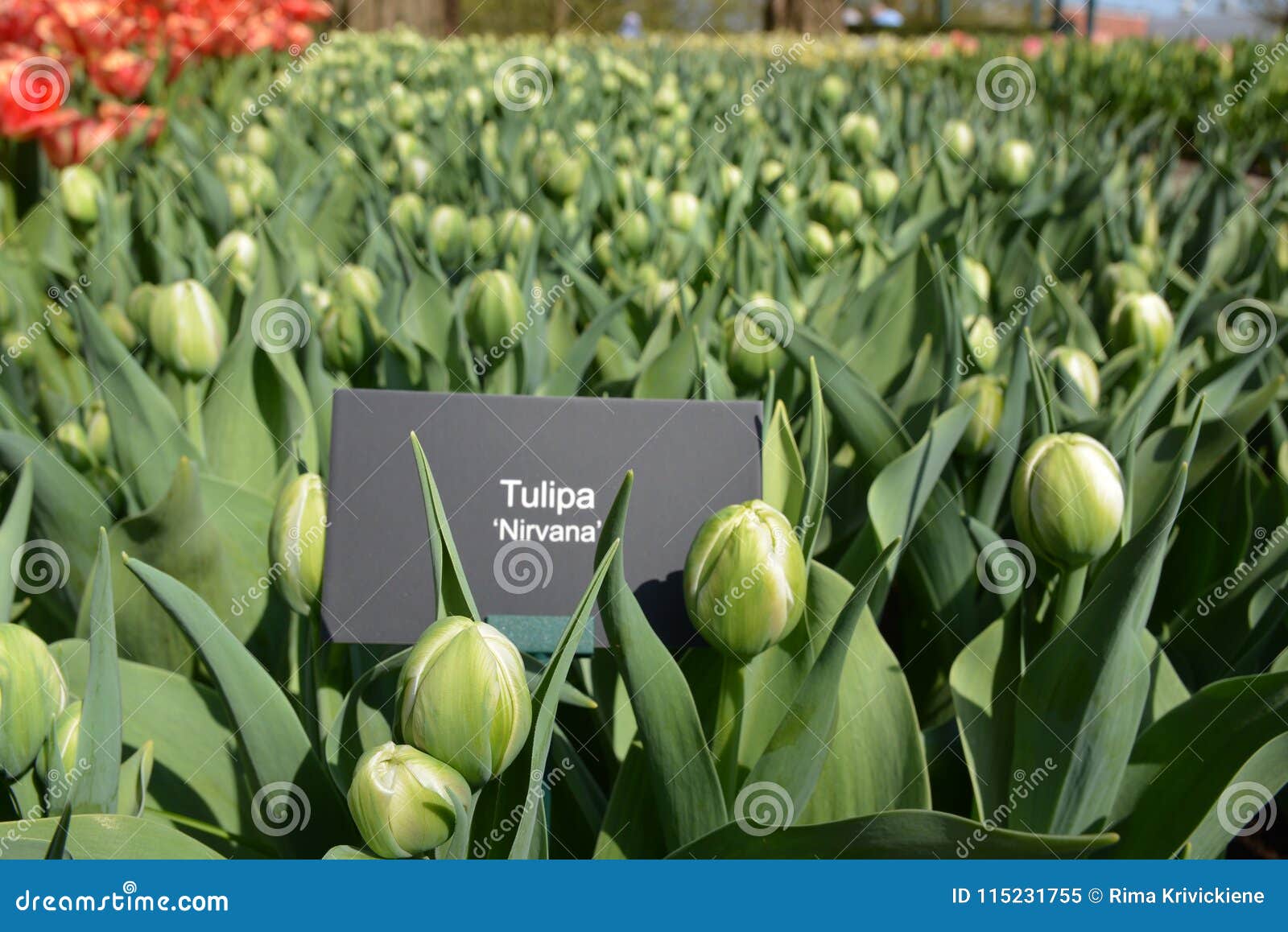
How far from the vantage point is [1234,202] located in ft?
6.53

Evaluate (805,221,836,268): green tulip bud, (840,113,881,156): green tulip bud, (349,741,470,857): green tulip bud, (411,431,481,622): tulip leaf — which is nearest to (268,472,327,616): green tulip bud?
(411,431,481,622): tulip leaf

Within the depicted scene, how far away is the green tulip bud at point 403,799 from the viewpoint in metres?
0.53

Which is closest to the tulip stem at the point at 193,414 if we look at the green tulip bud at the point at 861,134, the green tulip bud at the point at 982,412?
the green tulip bud at the point at 982,412

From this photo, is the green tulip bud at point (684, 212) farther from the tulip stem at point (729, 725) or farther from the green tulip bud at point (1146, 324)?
the tulip stem at point (729, 725)

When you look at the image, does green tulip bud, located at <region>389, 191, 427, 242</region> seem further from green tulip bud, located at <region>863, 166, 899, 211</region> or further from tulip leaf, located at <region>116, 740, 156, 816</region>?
tulip leaf, located at <region>116, 740, 156, 816</region>

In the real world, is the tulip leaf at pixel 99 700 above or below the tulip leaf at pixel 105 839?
above

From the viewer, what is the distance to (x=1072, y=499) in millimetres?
771

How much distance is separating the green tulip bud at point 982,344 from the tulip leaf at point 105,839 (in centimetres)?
92

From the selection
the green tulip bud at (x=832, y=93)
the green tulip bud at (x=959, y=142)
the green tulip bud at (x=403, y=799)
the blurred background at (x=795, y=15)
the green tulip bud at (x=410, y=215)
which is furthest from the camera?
the blurred background at (x=795, y=15)

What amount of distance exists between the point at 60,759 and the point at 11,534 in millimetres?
235

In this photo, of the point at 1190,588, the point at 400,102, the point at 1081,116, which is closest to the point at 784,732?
the point at 1190,588

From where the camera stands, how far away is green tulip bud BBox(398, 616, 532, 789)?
537mm

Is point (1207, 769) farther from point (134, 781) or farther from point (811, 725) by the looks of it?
point (134, 781)

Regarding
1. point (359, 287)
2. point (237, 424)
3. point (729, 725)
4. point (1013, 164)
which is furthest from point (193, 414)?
point (1013, 164)
